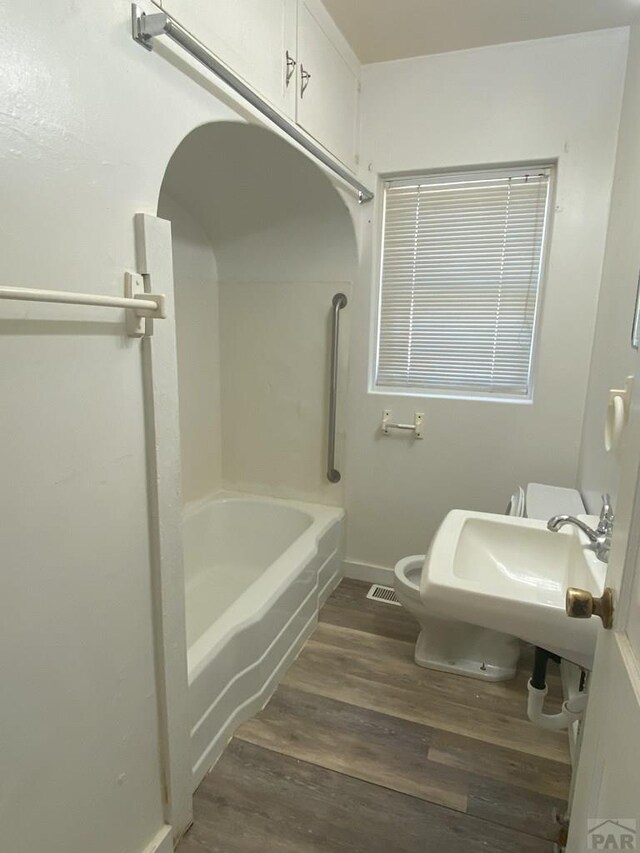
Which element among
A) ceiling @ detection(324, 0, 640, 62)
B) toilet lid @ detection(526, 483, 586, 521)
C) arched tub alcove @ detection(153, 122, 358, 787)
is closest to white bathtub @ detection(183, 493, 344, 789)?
arched tub alcove @ detection(153, 122, 358, 787)

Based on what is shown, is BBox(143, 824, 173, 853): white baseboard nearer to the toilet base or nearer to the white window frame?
the toilet base

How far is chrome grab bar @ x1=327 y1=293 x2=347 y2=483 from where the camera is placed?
8.10ft

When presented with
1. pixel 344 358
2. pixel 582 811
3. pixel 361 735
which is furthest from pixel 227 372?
pixel 582 811

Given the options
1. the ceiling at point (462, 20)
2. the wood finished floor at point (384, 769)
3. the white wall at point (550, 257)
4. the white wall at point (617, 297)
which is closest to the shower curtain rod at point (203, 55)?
the ceiling at point (462, 20)

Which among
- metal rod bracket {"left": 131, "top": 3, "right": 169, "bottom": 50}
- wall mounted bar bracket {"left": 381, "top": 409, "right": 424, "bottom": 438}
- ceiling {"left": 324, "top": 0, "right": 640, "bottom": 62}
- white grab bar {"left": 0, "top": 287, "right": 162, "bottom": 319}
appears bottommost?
wall mounted bar bracket {"left": 381, "top": 409, "right": 424, "bottom": 438}

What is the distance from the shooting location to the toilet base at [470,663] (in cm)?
198

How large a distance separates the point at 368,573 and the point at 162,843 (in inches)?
64.6

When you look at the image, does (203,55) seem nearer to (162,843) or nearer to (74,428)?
(74,428)

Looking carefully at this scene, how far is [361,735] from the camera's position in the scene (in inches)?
66.6

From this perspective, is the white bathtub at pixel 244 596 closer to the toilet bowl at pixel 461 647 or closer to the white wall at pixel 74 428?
the white wall at pixel 74 428

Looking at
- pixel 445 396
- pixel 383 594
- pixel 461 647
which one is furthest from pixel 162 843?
pixel 445 396

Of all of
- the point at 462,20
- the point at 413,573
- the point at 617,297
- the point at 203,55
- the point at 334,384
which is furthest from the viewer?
the point at 334,384

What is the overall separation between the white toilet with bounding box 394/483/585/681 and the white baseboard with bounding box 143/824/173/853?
1.12 metres

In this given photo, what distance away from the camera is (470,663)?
202 cm
